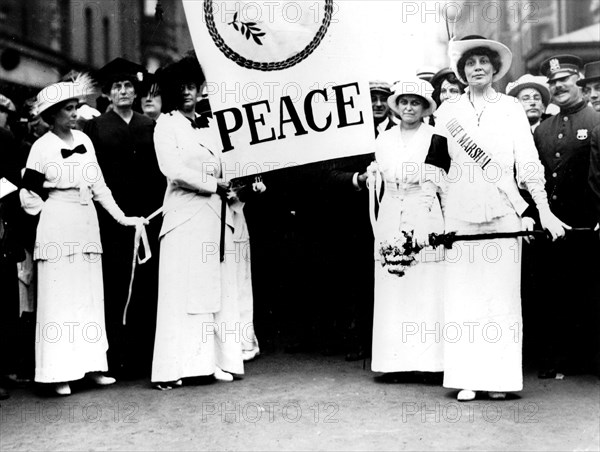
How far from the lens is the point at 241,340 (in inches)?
279

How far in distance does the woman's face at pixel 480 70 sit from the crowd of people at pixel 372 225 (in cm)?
1

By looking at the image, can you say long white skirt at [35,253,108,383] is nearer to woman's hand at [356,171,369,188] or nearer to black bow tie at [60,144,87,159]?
black bow tie at [60,144,87,159]

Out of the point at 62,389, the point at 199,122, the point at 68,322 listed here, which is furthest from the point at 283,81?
the point at 62,389

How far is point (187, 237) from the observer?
21.2 feet

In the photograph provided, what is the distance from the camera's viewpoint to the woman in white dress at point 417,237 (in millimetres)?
6434

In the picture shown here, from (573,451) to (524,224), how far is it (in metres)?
1.53

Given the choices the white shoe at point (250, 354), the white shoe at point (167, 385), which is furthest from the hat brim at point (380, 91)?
the white shoe at point (167, 385)

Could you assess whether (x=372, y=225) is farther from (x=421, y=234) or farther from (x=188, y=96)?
(x=188, y=96)

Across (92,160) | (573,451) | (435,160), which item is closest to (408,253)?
(435,160)

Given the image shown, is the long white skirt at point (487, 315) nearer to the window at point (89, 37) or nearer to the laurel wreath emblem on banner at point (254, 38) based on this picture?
the laurel wreath emblem on banner at point (254, 38)

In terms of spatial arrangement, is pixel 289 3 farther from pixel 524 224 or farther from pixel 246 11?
pixel 524 224

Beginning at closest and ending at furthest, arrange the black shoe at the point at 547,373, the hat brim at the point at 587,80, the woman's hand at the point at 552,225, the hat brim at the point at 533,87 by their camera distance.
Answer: the woman's hand at the point at 552,225, the black shoe at the point at 547,373, the hat brim at the point at 587,80, the hat brim at the point at 533,87

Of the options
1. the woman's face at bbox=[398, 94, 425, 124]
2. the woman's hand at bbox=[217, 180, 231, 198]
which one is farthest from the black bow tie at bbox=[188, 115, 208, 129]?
the woman's face at bbox=[398, 94, 425, 124]

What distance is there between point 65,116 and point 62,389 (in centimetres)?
182
